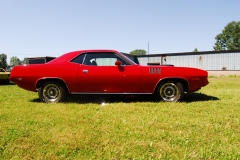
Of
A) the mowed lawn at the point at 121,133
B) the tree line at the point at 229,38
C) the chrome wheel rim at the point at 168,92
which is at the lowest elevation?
the mowed lawn at the point at 121,133

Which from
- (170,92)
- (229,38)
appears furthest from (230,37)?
(170,92)

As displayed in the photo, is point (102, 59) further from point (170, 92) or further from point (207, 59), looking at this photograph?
point (207, 59)

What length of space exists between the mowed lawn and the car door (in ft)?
2.59

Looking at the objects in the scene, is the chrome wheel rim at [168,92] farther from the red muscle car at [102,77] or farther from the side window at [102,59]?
the side window at [102,59]

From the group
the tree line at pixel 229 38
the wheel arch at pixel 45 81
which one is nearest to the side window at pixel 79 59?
the wheel arch at pixel 45 81

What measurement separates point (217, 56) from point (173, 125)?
2406cm

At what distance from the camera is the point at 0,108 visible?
4.52m

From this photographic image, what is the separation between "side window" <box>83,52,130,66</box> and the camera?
5.13 meters

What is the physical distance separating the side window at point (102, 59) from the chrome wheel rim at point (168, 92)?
3.82 feet

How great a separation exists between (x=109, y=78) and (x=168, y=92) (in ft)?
5.19

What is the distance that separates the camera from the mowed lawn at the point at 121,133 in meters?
2.27

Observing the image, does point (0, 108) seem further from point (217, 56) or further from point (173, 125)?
point (217, 56)

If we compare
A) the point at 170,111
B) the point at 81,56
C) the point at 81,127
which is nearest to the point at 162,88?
the point at 170,111

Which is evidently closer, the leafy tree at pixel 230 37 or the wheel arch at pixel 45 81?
the wheel arch at pixel 45 81
